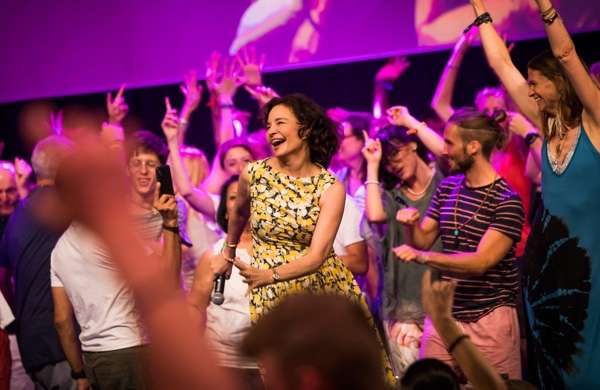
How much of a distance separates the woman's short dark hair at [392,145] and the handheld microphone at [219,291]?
46.8 inches

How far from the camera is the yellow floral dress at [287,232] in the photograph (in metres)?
3.09

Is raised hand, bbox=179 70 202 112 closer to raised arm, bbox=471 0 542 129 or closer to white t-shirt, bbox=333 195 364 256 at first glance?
white t-shirt, bbox=333 195 364 256

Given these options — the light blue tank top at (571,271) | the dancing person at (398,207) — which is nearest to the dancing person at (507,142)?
the dancing person at (398,207)

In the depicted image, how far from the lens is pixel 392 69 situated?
18.6 feet

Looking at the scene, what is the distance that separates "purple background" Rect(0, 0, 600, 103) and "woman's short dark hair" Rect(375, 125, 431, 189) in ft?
5.72

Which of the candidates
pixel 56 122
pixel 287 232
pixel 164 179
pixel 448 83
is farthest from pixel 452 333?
pixel 56 122

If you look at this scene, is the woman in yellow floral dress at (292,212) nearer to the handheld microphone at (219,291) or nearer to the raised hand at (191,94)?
the handheld microphone at (219,291)

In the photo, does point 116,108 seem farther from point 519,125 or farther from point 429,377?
point 429,377

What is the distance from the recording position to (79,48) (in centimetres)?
724

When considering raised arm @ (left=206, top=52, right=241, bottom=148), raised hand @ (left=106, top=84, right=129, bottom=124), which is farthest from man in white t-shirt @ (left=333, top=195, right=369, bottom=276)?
raised hand @ (left=106, top=84, right=129, bottom=124)

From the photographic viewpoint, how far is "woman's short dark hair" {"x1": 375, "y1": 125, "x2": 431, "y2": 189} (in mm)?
4145

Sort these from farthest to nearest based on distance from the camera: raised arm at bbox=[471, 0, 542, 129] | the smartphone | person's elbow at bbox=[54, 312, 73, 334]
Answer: person's elbow at bbox=[54, 312, 73, 334]
the smartphone
raised arm at bbox=[471, 0, 542, 129]

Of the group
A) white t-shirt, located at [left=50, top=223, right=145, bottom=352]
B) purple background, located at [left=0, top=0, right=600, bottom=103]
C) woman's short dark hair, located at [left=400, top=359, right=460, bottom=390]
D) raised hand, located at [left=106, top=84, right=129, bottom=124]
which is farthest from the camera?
purple background, located at [left=0, top=0, right=600, bottom=103]

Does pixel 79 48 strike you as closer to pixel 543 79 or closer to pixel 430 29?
pixel 430 29
